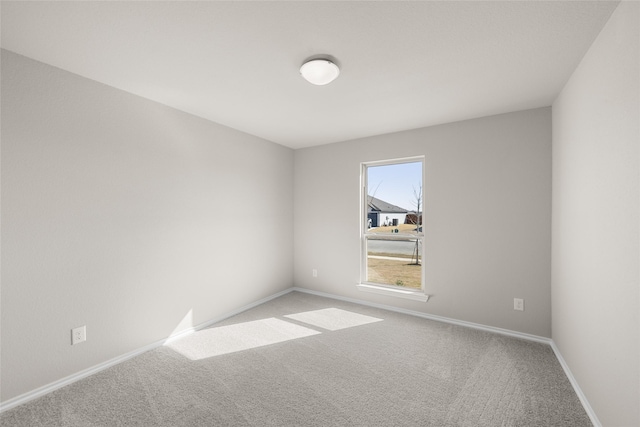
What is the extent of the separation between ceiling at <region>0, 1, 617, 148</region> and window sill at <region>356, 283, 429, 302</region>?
226cm

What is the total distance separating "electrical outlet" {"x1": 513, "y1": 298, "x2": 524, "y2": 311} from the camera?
9.09ft

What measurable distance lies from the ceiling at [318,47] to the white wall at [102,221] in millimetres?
297

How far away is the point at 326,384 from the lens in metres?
2.03

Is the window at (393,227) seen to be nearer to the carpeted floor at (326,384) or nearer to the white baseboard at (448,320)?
the white baseboard at (448,320)

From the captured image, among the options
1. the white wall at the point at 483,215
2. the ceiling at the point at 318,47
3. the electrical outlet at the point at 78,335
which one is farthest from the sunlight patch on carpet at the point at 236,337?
the ceiling at the point at 318,47

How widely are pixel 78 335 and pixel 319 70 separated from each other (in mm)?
2775

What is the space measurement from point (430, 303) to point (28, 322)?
3770 mm

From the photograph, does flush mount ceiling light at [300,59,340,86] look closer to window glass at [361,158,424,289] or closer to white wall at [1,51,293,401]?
white wall at [1,51,293,401]

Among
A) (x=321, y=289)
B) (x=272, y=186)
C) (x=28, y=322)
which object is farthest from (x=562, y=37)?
(x=28, y=322)

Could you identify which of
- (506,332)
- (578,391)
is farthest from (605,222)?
(506,332)

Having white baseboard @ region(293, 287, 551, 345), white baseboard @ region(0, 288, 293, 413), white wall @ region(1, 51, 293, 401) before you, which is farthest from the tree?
white baseboard @ region(0, 288, 293, 413)

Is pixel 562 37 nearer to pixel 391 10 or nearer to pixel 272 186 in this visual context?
pixel 391 10

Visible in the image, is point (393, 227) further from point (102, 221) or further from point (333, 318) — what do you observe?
point (102, 221)

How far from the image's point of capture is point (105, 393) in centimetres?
192
